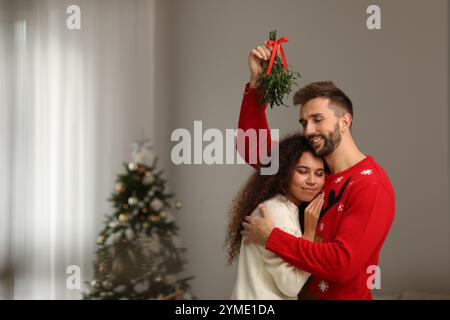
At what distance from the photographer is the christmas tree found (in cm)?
204

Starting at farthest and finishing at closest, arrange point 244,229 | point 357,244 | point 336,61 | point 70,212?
point 70,212
point 336,61
point 244,229
point 357,244

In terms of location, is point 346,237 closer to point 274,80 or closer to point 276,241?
point 276,241

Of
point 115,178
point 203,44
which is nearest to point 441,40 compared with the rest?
point 203,44

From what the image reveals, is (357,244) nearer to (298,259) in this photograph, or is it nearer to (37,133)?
(298,259)

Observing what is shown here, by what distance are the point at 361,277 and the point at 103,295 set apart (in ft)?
3.26

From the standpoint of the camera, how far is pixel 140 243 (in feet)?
6.74

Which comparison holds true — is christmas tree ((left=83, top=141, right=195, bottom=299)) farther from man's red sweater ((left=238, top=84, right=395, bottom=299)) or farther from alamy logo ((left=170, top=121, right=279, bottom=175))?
man's red sweater ((left=238, top=84, right=395, bottom=299))

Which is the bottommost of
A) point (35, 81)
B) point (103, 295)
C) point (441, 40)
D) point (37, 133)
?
point (103, 295)

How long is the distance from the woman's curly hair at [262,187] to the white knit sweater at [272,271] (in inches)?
1.7

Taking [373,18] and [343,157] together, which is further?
[373,18]

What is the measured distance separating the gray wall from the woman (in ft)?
1.00

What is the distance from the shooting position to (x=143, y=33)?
6.84 ft

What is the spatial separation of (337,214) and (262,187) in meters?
0.26

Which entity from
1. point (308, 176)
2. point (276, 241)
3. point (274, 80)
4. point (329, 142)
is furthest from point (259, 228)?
point (274, 80)
